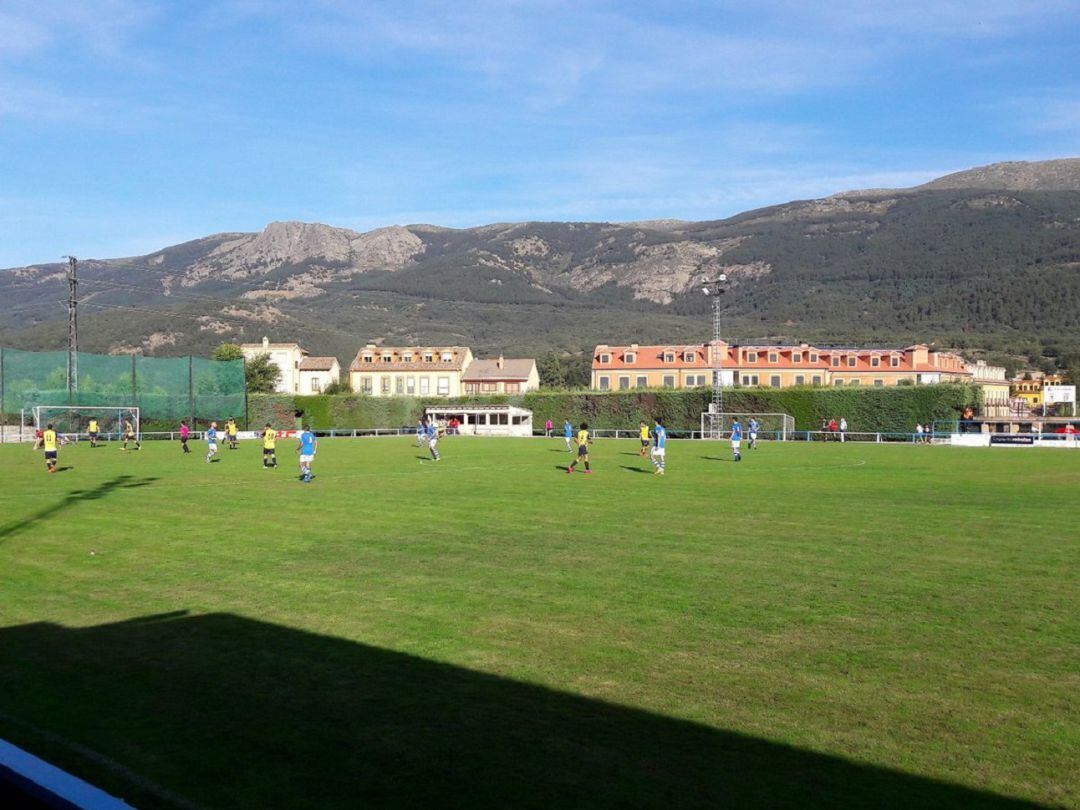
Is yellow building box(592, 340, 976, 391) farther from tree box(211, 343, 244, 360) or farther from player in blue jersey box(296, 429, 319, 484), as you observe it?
player in blue jersey box(296, 429, 319, 484)

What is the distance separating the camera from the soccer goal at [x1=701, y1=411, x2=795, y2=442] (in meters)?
68.4

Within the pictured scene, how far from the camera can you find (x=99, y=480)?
96.4 ft

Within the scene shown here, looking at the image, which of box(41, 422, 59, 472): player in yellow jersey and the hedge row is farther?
the hedge row

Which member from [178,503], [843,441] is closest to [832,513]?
[178,503]

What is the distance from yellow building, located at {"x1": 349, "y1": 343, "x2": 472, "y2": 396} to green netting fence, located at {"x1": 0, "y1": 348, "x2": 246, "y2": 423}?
36.0m

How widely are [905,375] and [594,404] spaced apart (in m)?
41.5

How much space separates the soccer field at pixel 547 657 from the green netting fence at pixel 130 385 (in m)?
48.8

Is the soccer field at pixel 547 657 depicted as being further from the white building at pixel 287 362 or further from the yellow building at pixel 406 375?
the white building at pixel 287 362

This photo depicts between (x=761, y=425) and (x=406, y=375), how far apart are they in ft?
167

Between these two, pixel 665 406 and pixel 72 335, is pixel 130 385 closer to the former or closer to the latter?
pixel 72 335

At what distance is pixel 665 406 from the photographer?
75438 millimetres

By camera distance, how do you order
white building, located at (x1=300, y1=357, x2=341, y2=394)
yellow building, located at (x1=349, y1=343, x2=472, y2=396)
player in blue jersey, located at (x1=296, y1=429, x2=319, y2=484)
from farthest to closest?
1. white building, located at (x1=300, y1=357, x2=341, y2=394)
2. yellow building, located at (x1=349, y1=343, x2=472, y2=396)
3. player in blue jersey, located at (x1=296, y1=429, x2=319, y2=484)

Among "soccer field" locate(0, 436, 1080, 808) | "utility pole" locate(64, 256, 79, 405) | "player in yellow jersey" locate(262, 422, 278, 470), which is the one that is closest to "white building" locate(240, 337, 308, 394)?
"utility pole" locate(64, 256, 79, 405)

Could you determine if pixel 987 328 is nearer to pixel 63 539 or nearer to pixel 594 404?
pixel 594 404
